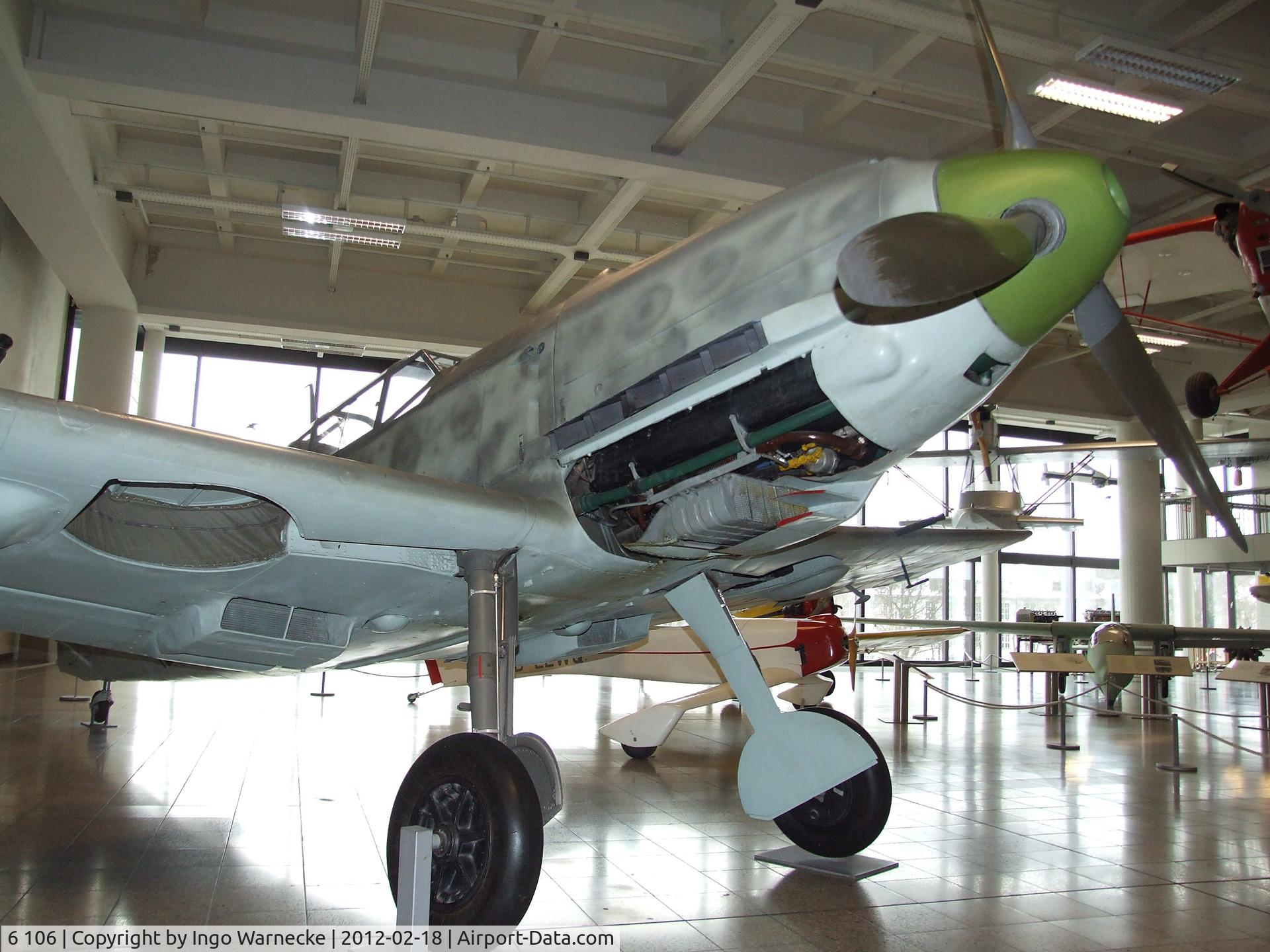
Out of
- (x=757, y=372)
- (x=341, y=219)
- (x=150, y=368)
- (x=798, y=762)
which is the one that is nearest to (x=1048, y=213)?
(x=757, y=372)

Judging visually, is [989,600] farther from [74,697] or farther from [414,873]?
[414,873]

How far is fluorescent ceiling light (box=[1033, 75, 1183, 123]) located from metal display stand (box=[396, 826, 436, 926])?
386 inches

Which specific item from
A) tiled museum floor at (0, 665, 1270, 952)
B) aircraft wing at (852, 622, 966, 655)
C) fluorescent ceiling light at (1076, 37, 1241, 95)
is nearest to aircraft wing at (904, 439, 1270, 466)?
aircraft wing at (852, 622, 966, 655)

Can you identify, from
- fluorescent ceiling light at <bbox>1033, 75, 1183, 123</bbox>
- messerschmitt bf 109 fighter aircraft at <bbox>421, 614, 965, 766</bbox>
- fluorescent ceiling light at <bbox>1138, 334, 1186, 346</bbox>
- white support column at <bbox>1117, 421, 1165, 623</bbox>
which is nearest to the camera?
fluorescent ceiling light at <bbox>1033, 75, 1183, 123</bbox>

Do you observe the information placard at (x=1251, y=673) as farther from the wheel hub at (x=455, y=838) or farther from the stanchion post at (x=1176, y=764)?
the wheel hub at (x=455, y=838)

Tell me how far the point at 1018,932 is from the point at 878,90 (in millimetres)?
9585

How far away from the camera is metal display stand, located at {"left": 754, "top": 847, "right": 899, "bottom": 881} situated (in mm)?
4371

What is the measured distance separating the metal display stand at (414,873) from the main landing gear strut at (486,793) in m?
0.44

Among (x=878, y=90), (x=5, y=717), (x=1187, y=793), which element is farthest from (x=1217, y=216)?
(x=5, y=717)

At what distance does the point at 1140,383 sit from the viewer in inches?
158

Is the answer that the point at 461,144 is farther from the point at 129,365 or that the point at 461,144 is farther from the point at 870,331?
the point at 870,331

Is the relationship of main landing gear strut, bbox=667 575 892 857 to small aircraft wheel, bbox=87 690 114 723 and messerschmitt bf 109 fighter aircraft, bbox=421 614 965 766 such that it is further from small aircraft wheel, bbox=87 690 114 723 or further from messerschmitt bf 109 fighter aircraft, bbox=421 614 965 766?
small aircraft wheel, bbox=87 690 114 723

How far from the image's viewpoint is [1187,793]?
699 centimetres

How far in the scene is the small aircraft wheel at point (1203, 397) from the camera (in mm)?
11766
